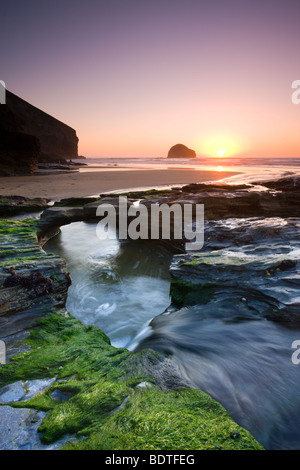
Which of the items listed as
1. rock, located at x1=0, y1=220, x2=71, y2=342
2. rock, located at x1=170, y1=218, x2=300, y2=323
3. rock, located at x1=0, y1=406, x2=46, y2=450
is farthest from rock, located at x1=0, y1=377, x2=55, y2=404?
rock, located at x1=170, y1=218, x2=300, y2=323

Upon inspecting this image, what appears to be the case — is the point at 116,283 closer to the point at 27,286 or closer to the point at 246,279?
the point at 27,286

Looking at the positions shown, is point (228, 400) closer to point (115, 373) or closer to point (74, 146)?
point (115, 373)

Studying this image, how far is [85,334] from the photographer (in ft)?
10.5

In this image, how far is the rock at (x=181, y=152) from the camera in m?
118

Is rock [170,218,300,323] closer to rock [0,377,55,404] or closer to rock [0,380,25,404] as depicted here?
rock [0,377,55,404]

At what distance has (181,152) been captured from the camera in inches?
4680

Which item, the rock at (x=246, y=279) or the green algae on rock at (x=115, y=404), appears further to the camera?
the rock at (x=246, y=279)

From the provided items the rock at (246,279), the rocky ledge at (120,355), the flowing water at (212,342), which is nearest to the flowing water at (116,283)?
the flowing water at (212,342)

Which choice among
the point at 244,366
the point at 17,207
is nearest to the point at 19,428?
the point at 244,366

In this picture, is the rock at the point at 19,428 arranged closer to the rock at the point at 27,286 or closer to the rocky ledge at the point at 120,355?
the rocky ledge at the point at 120,355

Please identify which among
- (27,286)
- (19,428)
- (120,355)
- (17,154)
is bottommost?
(120,355)

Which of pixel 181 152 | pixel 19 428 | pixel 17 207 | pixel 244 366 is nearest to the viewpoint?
pixel 19 428

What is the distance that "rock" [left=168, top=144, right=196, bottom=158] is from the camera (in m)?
118
